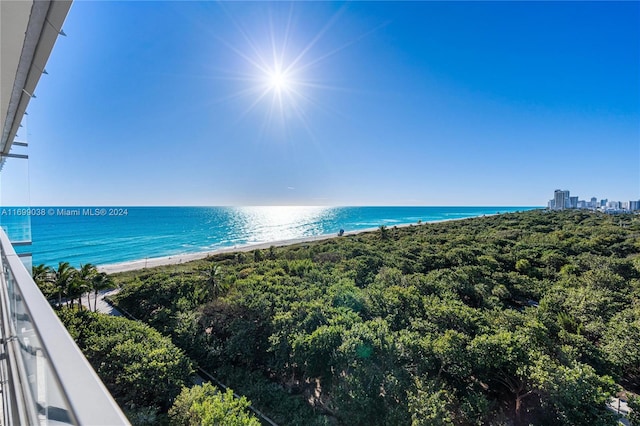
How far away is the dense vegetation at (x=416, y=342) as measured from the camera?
7012 millimetres

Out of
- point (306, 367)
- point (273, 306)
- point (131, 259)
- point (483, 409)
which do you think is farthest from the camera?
point (131, 259)

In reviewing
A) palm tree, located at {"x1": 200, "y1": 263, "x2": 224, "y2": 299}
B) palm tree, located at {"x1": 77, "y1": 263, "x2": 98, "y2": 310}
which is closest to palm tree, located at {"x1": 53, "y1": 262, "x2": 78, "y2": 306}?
palm tree, located at {"x1": 77, "y1": 263, "x2": 98, "y2": 310}

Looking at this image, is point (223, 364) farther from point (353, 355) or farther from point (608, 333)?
point (608, 333)

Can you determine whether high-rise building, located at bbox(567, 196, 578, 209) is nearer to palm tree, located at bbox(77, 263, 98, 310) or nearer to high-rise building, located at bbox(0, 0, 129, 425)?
palm tree, located at bbox(77, 263, 98, 310)

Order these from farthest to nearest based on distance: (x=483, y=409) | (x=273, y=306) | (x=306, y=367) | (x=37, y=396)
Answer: (x=273, y=306) → (x=306, y=367) → (x=483, y=409) → (x=37, y=396)

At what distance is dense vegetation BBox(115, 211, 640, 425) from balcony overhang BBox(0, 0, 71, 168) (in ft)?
26.8

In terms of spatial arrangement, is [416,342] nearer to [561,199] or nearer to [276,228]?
[276,228]

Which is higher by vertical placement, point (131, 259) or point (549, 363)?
point (549, 363)

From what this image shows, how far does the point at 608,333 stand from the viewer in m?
8.85

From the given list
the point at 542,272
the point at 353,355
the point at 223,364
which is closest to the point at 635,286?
the point at 542,272

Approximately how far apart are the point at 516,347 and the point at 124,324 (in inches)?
519

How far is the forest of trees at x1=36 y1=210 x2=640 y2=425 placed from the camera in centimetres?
693

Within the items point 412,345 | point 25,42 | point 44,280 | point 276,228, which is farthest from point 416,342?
point 276,228

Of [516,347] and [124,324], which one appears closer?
[516,347]
